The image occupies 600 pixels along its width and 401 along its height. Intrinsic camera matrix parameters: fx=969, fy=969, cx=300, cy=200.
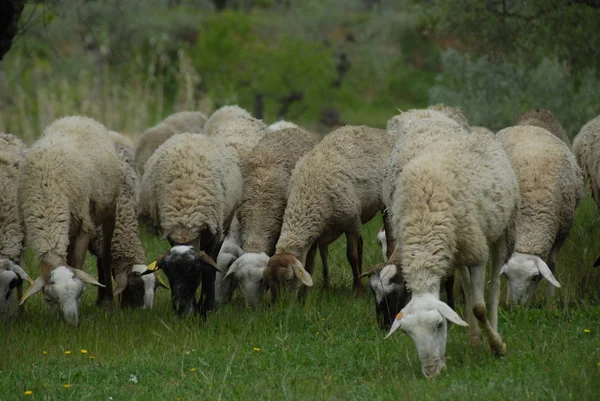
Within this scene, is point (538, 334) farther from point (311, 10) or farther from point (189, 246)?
point (311, 10)

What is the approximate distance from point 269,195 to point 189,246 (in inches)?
60.7

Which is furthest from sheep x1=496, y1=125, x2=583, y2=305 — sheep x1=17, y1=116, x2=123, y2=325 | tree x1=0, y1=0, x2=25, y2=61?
tree x1=0, y1=0, x2=25, y2=61

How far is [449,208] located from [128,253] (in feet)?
14.9

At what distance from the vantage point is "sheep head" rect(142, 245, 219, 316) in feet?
28.1

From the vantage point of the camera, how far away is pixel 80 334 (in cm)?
807

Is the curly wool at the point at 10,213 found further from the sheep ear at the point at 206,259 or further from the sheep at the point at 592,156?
the sheep at the point at 592,156

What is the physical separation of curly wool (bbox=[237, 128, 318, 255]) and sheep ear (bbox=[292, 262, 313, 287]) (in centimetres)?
81

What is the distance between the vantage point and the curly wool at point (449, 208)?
21.8 ft

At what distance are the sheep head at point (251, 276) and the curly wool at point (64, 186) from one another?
1446mm

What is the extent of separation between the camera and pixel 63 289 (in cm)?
824

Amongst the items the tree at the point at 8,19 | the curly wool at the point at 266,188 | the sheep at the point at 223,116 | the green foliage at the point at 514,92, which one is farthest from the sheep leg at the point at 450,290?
the green foliage at the point at 514,92

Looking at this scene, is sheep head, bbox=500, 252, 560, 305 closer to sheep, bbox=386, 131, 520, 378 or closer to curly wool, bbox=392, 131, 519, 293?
sheep, bbox=386, 131, 520, 378

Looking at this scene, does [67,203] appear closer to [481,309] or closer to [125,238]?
[125,238]

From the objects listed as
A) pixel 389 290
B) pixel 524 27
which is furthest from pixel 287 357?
pixel 524 27
